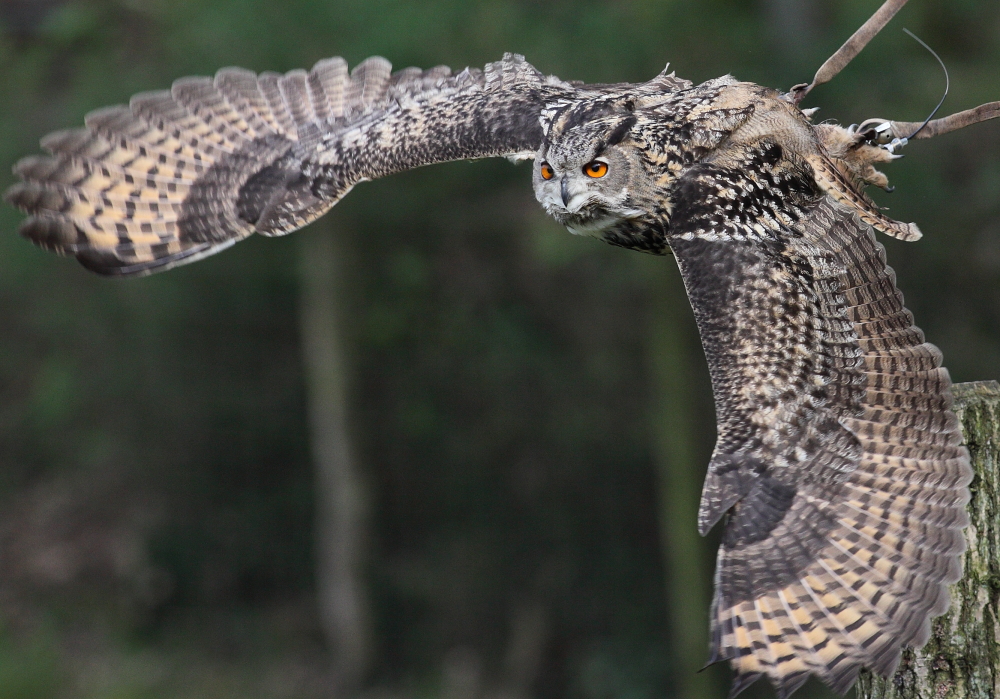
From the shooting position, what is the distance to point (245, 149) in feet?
15.3

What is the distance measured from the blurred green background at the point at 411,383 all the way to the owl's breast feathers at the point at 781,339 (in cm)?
283

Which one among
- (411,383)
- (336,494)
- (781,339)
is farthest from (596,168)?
(336,494)

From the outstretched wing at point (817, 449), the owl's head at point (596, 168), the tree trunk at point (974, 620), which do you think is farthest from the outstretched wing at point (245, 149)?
the tree trunk at point (974, 620)

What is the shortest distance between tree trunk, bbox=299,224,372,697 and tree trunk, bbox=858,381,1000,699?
20.7 ft

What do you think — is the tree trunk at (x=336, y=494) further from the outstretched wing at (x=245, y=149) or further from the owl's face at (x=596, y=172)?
the owl's face at (x=596, y=172)

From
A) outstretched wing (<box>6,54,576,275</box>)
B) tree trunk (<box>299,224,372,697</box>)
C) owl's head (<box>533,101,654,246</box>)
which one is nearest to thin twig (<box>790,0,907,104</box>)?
owl's head (<box>533,101,654,246</box>)

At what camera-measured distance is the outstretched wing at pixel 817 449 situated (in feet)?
8.91

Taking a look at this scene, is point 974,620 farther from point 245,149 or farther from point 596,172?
point 245,149

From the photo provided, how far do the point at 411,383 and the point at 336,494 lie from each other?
3.71 ft

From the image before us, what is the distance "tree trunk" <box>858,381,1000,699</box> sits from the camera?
2.60 metres

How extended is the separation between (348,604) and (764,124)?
6.58m

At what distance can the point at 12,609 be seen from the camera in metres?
10.4

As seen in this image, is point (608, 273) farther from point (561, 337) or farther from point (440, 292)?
point (440, 292)

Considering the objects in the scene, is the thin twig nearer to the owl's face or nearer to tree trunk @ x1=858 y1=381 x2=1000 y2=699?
the owl's face
